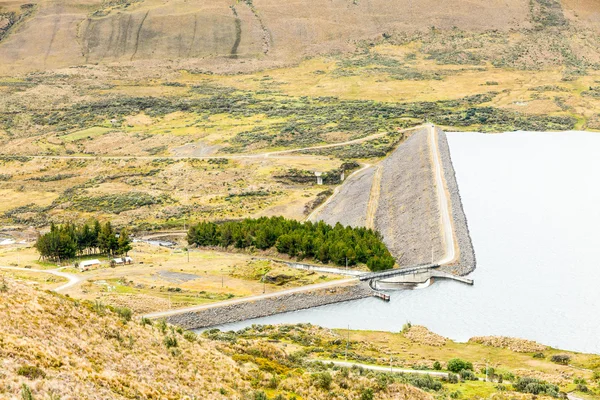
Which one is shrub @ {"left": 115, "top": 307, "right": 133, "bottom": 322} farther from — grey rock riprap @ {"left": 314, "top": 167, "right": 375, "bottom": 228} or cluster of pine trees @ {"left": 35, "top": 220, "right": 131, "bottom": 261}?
grey rock riprap @ {"left": 314, "top": 167, "right": 375, "bottom": 228}

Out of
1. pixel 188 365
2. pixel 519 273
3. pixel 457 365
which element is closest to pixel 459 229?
pixel 519 273

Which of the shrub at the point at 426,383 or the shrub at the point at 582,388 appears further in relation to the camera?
the shrub at the point at 582,388

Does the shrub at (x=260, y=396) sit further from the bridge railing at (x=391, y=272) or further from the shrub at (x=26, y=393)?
the bridge railing at (x=391, y=272)

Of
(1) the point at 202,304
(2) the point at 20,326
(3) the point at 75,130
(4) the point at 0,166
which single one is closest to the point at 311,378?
(2) the point at 20,326

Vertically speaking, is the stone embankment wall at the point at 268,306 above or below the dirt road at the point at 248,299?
below

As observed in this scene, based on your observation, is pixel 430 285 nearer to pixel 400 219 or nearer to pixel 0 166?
pixel 400 219

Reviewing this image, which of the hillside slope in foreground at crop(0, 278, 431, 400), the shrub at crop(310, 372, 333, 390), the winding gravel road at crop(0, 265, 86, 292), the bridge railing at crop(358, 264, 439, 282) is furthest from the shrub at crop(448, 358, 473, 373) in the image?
the winding gravel road at crop(0, 265, 86, 292)

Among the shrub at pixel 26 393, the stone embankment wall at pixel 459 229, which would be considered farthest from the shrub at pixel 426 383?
the stone embankment wall at pixel 459 229
